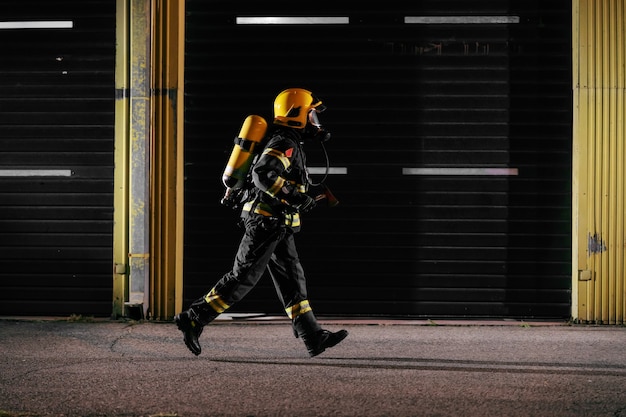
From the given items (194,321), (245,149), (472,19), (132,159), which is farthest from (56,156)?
(472,19)

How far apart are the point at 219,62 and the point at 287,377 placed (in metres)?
3.98

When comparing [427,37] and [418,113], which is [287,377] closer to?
[418,113]

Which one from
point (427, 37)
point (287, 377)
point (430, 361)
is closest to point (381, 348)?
point (430, 361)

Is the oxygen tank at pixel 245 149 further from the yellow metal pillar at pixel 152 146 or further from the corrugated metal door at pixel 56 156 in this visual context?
the corrugated metal door at pixel 56 156

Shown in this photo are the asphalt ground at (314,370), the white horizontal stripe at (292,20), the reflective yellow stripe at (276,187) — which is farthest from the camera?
the white horizontal stripe at (292,20)

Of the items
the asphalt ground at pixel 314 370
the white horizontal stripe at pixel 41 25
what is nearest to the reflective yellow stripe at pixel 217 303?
the asphalt ground at pixel 314 370

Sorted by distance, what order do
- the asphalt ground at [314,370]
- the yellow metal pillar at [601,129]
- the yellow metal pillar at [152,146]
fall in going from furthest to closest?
the yellow metal pillar at [152,146] < the yellow metal pillar at [601,129] < the asphalt ground at [314,370]

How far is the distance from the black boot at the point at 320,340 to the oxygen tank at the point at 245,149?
1363mm

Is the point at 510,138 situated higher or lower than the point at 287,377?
higher

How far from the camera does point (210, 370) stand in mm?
5754

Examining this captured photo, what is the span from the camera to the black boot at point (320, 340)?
20.0 feet

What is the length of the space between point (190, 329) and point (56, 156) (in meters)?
3.21

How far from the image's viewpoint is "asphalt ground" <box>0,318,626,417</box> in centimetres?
475

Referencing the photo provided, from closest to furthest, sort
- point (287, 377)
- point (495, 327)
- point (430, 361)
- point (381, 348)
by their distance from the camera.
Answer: point (287, 377) → point (430, 361) → point (381, 348) → point (495, 327)
